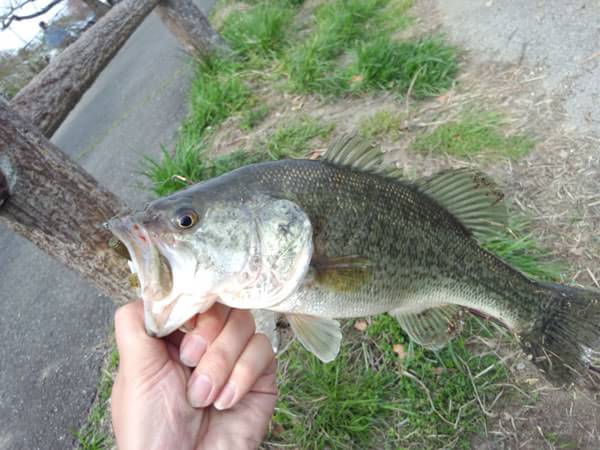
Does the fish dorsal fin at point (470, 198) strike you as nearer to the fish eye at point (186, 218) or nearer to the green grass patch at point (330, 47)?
the fish eye at point (186, 218)

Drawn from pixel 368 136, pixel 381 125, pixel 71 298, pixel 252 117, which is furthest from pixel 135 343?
pixel 252 117

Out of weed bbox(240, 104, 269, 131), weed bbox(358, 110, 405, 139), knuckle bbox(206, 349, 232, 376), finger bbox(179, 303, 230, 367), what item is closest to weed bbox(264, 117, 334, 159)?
weed bbox(358, 110, 405, 139)

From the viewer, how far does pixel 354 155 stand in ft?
5.51

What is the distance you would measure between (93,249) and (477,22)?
15.2 feet

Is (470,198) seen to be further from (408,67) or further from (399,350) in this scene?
(408,67)

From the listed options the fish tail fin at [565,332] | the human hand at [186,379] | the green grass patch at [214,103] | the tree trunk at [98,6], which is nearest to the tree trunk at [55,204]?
the human hand at [186,379]

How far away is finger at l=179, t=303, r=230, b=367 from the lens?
151 centimetres

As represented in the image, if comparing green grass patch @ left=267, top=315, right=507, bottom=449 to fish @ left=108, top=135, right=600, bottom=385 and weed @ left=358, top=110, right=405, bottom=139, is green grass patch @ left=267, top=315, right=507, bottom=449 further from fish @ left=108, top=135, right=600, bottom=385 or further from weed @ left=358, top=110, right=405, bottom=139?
weed @ left=358, top=110, right=405, bottom=139

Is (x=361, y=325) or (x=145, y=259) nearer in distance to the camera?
(x=145, y=259)

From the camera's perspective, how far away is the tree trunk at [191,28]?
5797 millimetres

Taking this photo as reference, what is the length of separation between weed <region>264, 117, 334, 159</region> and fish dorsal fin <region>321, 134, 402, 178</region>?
240 cm

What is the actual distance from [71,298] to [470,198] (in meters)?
3.81

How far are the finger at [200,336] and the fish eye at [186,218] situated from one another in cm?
33

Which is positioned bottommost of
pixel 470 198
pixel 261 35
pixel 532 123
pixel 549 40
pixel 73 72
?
pixel 549 40
